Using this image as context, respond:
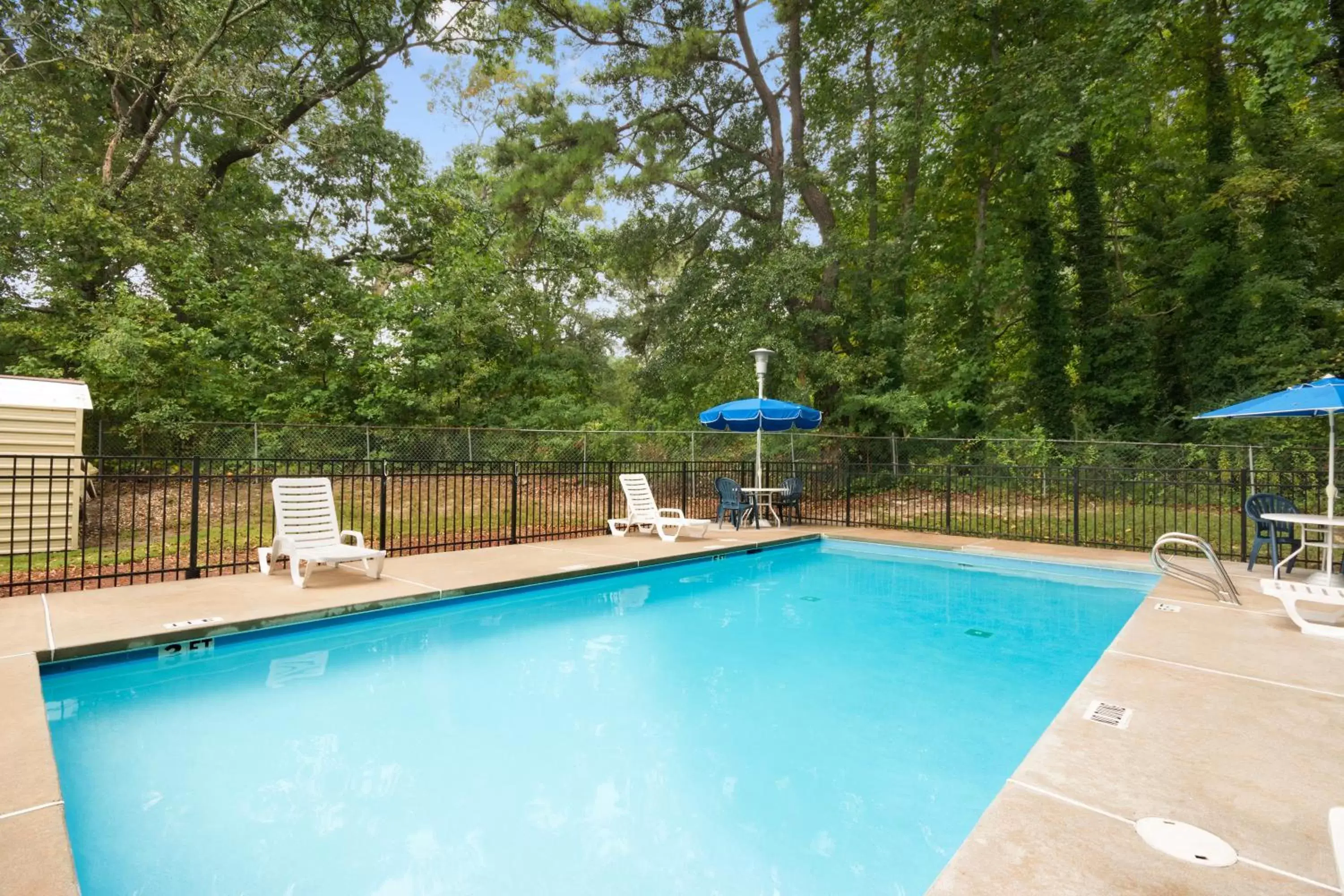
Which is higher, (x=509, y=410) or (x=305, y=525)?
(x=509, y=410)

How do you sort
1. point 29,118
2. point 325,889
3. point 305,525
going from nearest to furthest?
1. point 325,889
2. point 305,525
3. point 29,118

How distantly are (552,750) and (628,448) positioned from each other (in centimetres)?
1226

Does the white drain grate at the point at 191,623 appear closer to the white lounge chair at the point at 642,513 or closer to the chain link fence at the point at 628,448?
the white lounge chair at the point at 642,513

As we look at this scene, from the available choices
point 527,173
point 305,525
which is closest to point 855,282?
point 527,173

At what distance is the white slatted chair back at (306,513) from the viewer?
6.21 metres

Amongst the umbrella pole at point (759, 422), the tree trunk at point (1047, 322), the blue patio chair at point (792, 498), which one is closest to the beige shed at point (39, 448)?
the umbrella pole at point (759, 422)

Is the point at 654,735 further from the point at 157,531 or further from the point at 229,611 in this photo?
the point at 157,531

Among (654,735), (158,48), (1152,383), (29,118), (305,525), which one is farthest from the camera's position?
(1152,383)

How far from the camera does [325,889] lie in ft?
7.48

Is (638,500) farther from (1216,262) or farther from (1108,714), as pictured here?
(1216,262)

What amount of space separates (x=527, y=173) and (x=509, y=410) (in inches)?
255

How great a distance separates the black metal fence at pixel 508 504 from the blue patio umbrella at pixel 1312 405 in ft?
5.42

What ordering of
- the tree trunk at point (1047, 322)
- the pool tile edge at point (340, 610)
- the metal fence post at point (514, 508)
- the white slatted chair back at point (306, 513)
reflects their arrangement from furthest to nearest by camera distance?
the tree trunk at point (1047, 322) < the metal fence post at point (514, 508) < the white slatted chair back at point (306, 513) < the pool tile edge at point (340, 610)

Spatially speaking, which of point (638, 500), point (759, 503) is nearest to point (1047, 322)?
point (759, 503)
